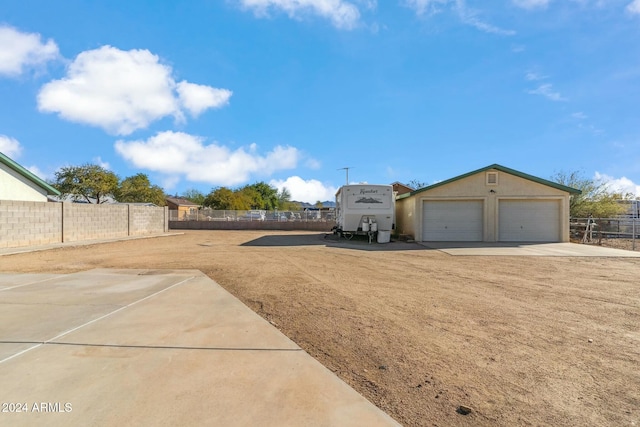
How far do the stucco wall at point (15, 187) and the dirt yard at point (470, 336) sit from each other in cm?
1178

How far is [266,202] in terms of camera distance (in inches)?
3095

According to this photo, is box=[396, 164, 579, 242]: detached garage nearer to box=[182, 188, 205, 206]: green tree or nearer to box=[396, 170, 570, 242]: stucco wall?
box=[396, 170, 570, 242]: stucco wall

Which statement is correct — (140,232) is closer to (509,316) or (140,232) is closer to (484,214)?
(484,214)

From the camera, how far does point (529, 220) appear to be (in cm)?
2078

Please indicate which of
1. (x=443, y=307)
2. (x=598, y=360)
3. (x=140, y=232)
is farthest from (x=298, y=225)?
(x=598, y=360)

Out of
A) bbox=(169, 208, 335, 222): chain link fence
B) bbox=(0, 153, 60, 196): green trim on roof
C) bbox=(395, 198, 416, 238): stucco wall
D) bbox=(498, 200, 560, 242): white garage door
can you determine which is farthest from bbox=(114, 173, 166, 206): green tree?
bbox=(498, 200, 560, 242): white garage door

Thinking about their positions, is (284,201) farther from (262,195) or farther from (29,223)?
(29,223)

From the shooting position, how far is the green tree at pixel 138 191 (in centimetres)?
5466

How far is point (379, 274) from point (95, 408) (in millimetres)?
8061

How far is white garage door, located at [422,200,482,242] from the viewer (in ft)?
69.2

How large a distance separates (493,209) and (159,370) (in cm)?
2087

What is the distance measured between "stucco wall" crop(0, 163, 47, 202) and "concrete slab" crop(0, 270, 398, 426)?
1767 centimetres

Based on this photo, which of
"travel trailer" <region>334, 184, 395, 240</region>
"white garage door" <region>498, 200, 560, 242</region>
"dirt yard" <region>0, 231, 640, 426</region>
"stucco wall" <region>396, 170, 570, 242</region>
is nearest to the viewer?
"dirt yard" <region>0, 231, 640, 426</region>

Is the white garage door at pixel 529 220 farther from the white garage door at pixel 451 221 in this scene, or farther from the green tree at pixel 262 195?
the green tree at pixel 262 195
